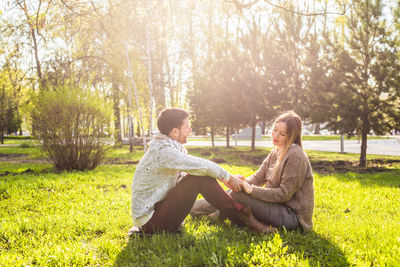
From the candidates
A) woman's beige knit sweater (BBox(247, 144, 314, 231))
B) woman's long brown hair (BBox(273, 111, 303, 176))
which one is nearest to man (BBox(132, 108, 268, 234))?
woman's beige knit sweater (BBox(247, 144, 314, 231))

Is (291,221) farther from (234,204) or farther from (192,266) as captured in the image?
(192,266)

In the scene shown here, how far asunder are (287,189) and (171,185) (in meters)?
1.28

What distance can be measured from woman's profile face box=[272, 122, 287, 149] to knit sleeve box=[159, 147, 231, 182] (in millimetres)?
880

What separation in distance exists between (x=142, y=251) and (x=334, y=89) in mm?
8994

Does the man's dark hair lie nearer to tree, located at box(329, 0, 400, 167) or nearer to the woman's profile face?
the woman's profile face

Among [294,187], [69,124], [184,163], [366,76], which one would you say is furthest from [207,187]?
[366,76]

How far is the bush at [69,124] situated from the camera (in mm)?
8219

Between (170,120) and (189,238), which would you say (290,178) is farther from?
(170,120)

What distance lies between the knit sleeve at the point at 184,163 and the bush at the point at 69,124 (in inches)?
233

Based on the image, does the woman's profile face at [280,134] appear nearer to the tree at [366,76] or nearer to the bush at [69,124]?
the bush at [69,124]

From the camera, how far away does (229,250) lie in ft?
9.25

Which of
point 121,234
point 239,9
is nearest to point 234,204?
point 121,234

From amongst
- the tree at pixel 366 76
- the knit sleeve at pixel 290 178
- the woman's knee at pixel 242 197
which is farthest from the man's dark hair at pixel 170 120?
the tree at pixel 366 76

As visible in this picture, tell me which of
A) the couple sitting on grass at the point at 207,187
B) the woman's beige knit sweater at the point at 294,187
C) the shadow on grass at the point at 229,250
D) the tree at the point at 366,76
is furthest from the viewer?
the tree at the point at 366,76
